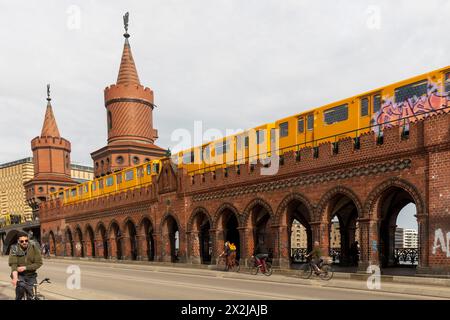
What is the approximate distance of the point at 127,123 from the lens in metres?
47.0

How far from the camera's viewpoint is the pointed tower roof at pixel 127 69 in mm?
47438

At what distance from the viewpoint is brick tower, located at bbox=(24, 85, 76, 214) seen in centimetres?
5747

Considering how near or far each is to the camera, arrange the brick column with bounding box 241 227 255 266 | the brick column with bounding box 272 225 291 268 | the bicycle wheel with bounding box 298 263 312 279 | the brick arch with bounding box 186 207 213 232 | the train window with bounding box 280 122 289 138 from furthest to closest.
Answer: the brick arch with bounding box 186 207 213 232 → the brick column with bounding box 241 227 255 266 → the train window with bounding box 280 122 289 138 → the brick column with bounding box 272 225 291 268 → the bicycle wheel with bounding box 298 263 312 279

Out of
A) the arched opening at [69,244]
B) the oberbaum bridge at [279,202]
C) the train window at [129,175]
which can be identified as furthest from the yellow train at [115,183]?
the arched opening at [69,244]

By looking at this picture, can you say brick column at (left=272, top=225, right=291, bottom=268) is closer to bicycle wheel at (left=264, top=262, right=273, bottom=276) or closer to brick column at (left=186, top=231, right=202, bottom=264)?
bicycle wheel at (left=264, top=262, right=273, bottom=276)

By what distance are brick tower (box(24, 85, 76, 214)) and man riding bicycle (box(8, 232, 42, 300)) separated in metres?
53.6

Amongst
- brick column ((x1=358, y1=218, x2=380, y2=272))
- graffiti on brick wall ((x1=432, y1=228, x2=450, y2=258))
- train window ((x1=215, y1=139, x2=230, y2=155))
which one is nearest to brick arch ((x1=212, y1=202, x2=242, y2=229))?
train window ((x1=215, y1=139, x2=230, y2=155))

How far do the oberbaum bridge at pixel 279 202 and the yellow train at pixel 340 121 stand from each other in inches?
22.8

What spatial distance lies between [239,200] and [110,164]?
2681 centimetres

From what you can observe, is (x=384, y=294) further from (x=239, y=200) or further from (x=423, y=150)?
(x=239, y=200)

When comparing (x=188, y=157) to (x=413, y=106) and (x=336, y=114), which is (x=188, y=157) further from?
(x=413, y=106)

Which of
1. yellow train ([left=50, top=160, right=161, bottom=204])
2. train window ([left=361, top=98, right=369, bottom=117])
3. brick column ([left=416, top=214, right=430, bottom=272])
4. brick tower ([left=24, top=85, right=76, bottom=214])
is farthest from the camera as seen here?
brick tower ([left=24, top=85, right=76, bottom=214])

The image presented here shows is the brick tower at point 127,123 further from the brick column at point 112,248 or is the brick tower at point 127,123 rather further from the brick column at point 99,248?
the brick column at point 112,248

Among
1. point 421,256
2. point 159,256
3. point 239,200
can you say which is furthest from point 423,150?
point 159,256
